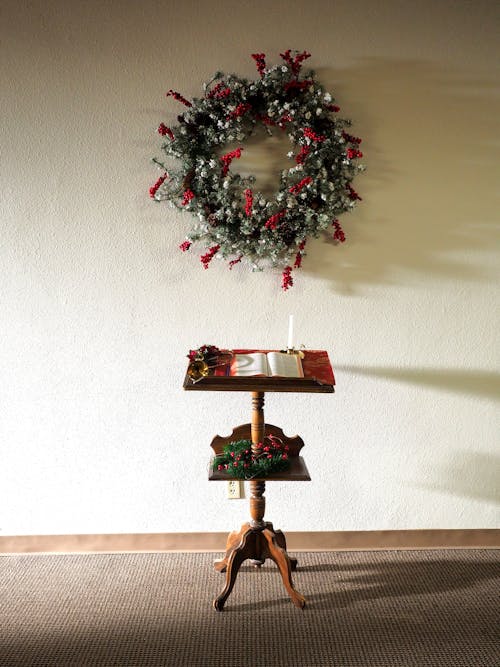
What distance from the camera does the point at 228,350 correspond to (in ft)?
9.13

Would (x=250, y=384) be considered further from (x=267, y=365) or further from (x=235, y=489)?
(x=235, y=489)

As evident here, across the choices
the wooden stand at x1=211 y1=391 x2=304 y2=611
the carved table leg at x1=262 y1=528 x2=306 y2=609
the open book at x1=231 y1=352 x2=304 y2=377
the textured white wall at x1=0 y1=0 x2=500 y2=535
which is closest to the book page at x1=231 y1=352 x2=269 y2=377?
the open book at x1=231 y1=352 x2=304 y2=377

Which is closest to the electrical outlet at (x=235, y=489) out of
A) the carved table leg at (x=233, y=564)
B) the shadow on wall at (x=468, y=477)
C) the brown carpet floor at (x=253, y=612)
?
the carved table leg at (x=233, y=564)

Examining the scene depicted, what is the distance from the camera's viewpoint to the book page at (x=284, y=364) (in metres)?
2.50

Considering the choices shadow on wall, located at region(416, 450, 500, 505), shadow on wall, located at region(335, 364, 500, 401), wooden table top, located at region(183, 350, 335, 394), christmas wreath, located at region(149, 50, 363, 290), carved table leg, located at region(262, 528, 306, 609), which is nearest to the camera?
wooden table top, located at region(183, 350, 335, 394)

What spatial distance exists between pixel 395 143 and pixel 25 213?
160 cm

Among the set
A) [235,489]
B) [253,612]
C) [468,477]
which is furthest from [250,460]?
[468,477]

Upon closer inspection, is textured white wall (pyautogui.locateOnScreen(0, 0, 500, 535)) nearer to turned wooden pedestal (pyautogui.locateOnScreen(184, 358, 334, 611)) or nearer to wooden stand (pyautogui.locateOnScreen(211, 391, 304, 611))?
turned wooden pedestal (pyautogui.locateOnScreen(184, 358, 334, 611))

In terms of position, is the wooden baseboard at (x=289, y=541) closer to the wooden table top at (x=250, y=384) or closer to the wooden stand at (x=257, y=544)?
the wooden stand at (x=257, y=544)

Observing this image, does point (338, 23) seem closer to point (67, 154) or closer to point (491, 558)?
point (67, 154)

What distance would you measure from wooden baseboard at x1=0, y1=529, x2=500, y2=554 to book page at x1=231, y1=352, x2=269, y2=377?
1011 mm

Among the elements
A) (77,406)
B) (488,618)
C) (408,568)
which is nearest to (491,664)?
(488,618)

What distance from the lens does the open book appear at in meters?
2.50

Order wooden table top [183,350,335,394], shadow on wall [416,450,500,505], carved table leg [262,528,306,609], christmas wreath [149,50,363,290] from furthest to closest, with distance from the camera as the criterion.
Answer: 1. shadow on wall [416,450,500,505]
2. carved table leg [262,528,306,609]
3. christmas wreath [149,50,363,290]
4. wooden table top [183,350,335,394]
